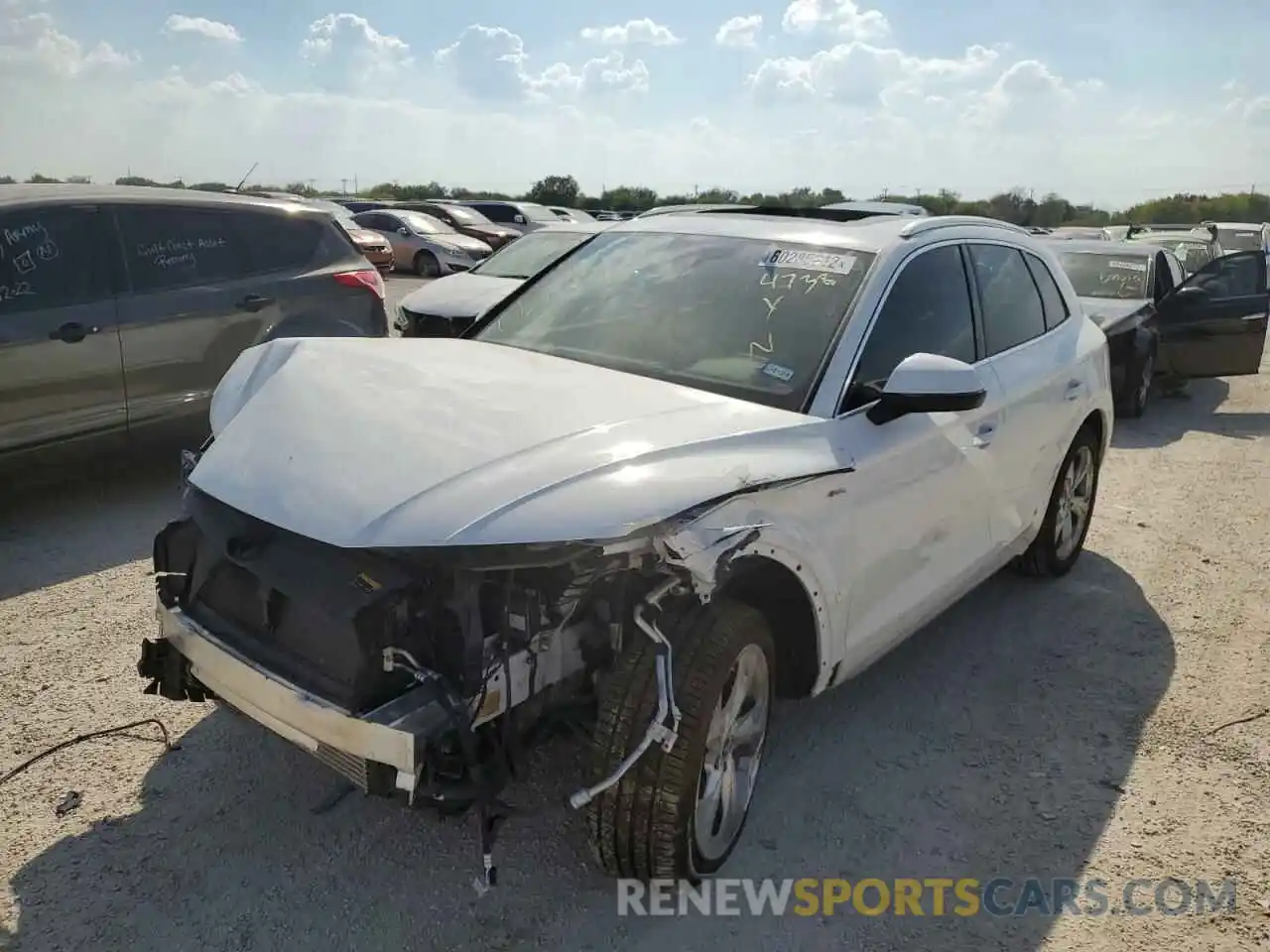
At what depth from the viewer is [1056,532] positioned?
5.07m

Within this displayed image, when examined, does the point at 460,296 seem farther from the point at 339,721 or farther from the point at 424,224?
the point at 424,224

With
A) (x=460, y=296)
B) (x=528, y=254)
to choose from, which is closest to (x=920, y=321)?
(x=460, y=296)

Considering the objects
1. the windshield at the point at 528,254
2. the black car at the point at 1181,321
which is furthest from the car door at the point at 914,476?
the black car at the point at 1181,321

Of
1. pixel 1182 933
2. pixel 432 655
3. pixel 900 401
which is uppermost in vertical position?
pixel 900 401

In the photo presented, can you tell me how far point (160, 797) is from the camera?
3.19m

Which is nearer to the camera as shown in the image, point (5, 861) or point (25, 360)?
point (5, 861)

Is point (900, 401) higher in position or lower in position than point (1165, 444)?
higher

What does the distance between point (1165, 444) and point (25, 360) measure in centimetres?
825

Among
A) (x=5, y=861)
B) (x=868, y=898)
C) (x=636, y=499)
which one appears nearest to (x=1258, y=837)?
(x=868, y=898)

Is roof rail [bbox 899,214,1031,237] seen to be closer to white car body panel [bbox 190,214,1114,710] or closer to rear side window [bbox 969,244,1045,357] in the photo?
white car body panel [bbox 190,214,1114,710]

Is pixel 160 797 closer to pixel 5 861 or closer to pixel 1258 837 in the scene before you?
pixel 5 861

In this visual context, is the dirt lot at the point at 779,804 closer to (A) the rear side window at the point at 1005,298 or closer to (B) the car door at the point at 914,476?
(B) the car door at the point at 914,476

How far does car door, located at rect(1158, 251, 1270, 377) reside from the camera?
9.71 metres

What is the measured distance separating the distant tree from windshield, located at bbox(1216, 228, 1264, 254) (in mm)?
36272
